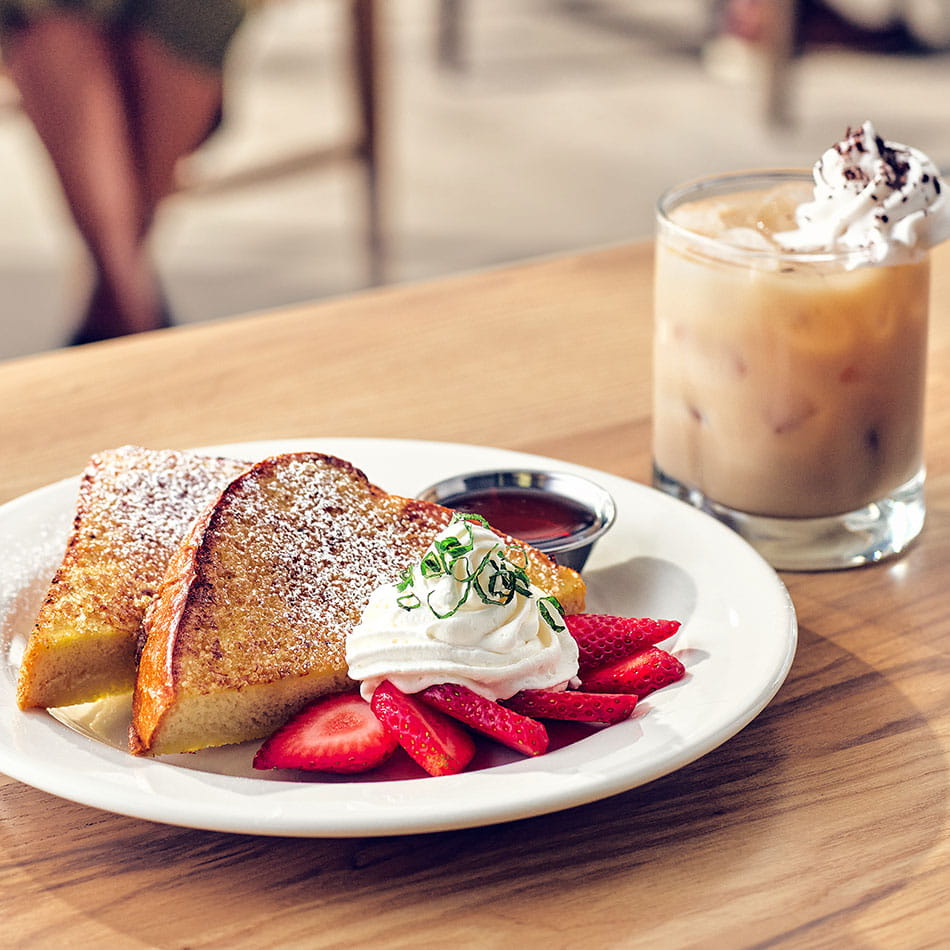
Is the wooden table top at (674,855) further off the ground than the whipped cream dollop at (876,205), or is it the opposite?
the whipped cream dollop at (876,205)

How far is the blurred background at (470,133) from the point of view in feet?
13.5

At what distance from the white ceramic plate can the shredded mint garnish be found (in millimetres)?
98

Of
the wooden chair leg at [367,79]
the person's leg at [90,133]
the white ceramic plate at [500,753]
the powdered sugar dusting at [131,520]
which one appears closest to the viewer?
the white ceramic plate at [500,753]

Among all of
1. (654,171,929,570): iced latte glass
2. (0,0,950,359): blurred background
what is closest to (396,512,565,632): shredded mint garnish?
(654,171,929,570): iced latte glass

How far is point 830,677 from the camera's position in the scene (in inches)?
40.0

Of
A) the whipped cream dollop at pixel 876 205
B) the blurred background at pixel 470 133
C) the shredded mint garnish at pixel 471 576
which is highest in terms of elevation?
the whipped cream dollop at pixel 876 205

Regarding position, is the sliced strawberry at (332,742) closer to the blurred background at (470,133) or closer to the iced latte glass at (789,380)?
the iced latte glass at (789,380)

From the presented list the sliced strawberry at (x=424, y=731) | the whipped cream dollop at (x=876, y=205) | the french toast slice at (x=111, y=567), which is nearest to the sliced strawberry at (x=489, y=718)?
the sliced strawberry at (x=424, y=731)

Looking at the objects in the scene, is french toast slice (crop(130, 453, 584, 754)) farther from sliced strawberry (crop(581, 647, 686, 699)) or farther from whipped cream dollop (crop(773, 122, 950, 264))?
whipped cream dollop (crop(773, 122, 950, 264))

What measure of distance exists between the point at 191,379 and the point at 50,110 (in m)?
1.69

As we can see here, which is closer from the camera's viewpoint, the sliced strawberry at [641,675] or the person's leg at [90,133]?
the sliced strawberry at [641,675]

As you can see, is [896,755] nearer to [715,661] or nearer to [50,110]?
[715,661]

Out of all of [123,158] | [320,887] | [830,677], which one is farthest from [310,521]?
[123,158]

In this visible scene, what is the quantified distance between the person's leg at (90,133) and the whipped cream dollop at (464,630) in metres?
2.32
